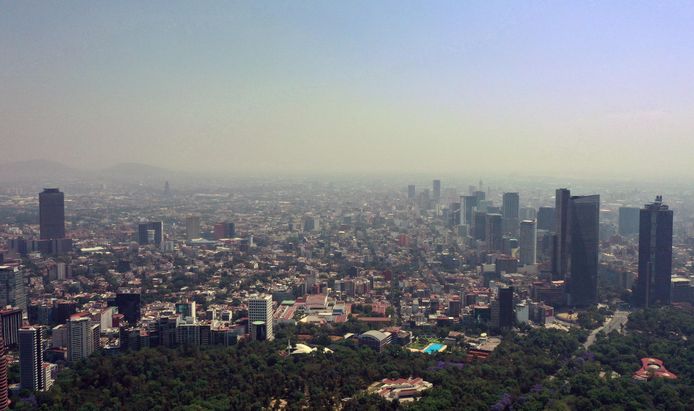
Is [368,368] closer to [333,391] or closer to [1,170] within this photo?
[333,391]

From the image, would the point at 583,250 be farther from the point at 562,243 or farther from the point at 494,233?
the point at 494,233

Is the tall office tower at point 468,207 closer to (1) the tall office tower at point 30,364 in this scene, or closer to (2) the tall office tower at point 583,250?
(2) the tall office tower at point 583,250

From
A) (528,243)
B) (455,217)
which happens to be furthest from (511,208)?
(528,243)

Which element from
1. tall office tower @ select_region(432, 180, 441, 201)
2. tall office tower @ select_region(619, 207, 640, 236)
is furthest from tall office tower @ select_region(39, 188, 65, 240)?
Result: tall office tower @ select_region(619, 207, 640, 236)

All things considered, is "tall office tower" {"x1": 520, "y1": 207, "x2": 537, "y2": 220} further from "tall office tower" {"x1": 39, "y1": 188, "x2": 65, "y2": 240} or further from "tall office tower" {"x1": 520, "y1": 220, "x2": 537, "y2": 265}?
"tall office tower" {"x1": 39, "y1": 188, "x2": 65, "y2": 240}

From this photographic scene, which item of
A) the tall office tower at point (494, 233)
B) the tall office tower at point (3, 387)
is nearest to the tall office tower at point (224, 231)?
the tall office tower at point (494, 233)

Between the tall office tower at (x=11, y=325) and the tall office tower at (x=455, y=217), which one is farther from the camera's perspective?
the tall office tower at (x=455, y=217)
